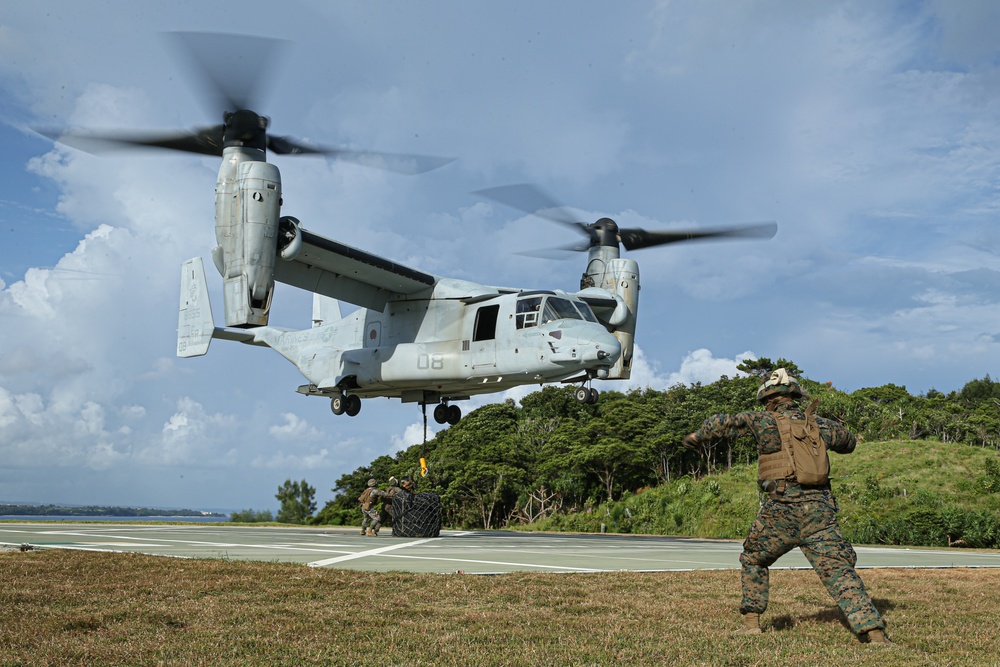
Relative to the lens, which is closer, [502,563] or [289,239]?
[502,563]

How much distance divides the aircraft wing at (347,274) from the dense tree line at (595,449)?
1674cm

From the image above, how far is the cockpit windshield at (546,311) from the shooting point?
22906 mm

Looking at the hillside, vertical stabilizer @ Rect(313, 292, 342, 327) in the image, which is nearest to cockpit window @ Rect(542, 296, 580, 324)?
vertical stabilizer @ Rect(313, 292, 342, 327)

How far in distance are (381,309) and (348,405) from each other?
3373 millimetres

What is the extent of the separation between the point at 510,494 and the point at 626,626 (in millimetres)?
41783

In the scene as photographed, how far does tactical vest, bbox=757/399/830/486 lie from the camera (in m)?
6.30

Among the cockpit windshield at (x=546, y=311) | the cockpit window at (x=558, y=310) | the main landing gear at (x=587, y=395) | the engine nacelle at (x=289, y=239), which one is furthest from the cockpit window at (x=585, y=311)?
the engine nacelle at (x=289, y=239)

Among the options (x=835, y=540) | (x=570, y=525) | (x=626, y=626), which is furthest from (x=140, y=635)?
(x=570, y=525)

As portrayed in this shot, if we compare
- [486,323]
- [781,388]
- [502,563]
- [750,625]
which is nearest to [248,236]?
[486,323]

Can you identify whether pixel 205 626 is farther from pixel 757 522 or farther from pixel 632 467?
pixel 632 467

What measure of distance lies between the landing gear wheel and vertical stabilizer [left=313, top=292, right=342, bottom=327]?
587 centimetres

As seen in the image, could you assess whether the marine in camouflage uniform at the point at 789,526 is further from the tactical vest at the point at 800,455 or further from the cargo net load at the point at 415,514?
the cargo net load at the point at 415,514

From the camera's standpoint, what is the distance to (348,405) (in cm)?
2745

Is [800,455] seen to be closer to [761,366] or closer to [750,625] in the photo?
[750,625]
